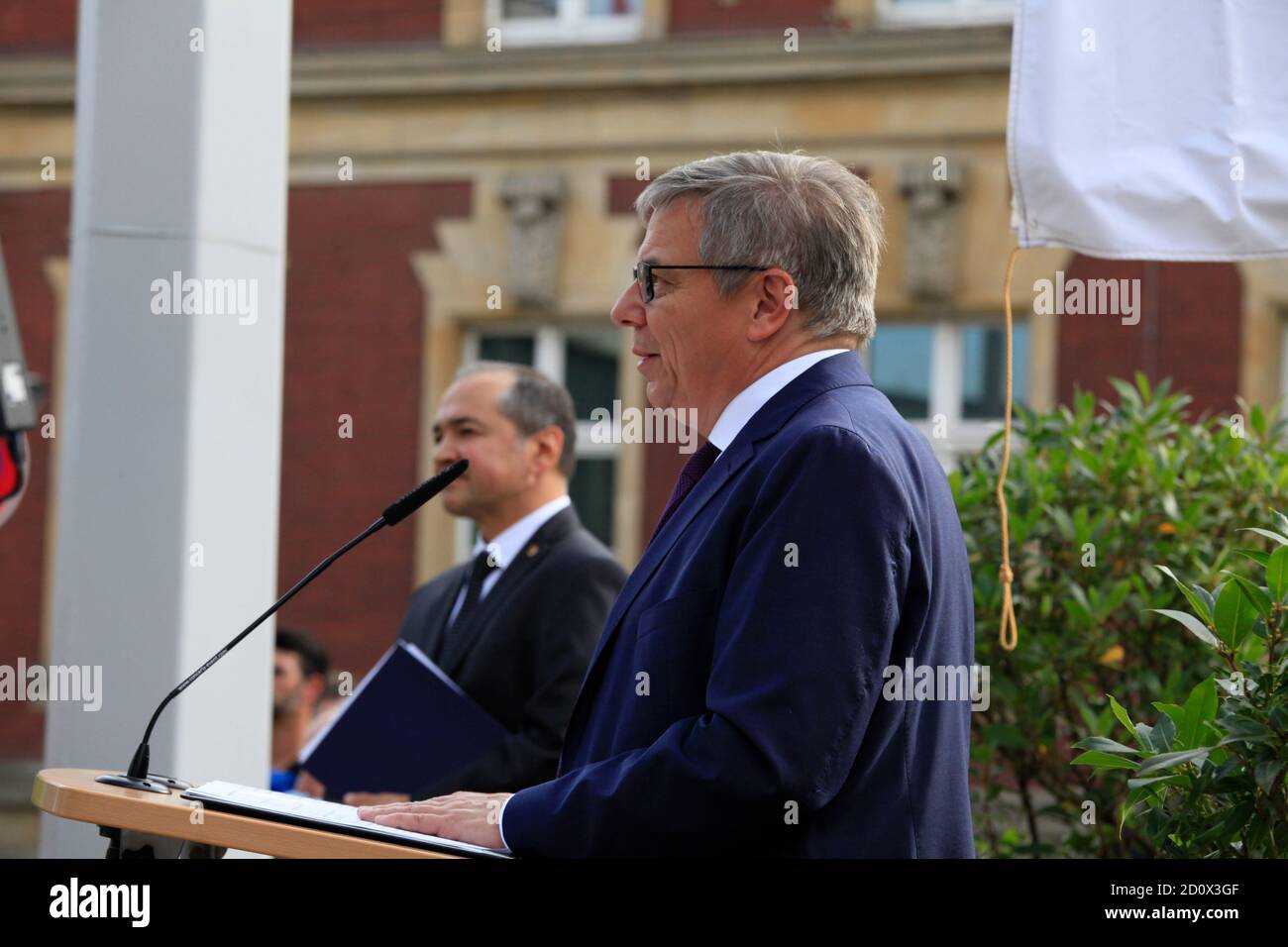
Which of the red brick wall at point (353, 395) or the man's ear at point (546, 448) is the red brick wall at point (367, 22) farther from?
the man's ear at point (546, 448)

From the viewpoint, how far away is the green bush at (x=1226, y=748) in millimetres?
2502

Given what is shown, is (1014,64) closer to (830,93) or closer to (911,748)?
(911,748)

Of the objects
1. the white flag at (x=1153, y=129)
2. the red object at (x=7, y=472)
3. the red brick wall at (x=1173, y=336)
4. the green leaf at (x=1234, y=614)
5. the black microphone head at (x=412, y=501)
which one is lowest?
the green leaf at (x=1234, y=614)

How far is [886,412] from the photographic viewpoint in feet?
8.79

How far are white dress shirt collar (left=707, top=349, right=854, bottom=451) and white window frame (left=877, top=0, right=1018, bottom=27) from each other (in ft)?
31.6

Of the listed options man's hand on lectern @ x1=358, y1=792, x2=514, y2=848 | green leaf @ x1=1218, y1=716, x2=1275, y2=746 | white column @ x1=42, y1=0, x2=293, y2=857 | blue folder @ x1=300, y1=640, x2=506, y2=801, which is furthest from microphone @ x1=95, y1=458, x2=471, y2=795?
green leaf @ x1=1218, y1=716, x2=1275, y2=746

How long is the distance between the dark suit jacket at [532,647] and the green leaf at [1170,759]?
1942mm

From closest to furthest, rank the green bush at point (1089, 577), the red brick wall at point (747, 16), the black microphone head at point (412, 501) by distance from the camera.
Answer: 1. the black microphone head at point (412, 501)
2. the green bush at point (1089, 577)
3. the red brick wall at point (747, 16)

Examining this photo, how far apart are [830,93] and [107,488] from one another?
29.3 feet

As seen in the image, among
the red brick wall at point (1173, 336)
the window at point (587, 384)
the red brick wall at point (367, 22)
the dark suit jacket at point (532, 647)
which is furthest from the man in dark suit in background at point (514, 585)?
the red brick wall at point (367, 22)

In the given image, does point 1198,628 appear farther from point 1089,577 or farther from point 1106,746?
point 1089,577

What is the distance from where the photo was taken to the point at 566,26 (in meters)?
12.9

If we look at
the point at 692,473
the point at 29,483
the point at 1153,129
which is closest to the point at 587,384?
the point at 29,483

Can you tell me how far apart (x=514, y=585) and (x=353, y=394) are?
27.5 feet
